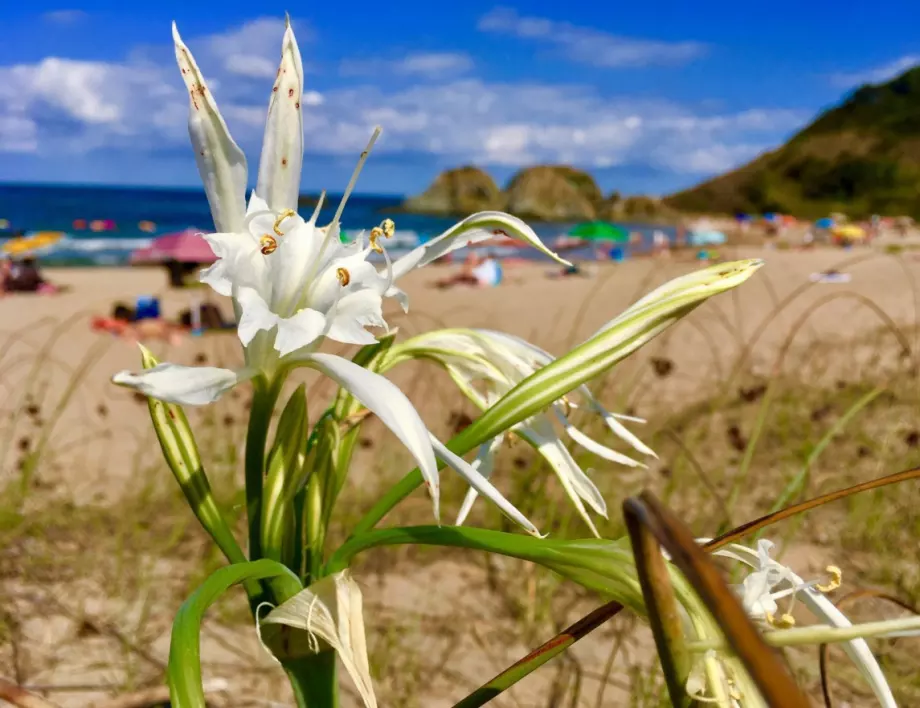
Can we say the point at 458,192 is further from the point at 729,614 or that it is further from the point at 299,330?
the point at 729,614

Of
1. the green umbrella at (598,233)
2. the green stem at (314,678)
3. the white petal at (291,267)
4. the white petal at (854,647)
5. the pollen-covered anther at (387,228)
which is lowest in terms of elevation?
the green stem at (314,678)

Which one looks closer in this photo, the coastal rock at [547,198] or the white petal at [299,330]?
the white petal at [299,330]

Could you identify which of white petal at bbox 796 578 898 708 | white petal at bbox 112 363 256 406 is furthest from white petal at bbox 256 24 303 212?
white petal at bbox 796 578 898 708

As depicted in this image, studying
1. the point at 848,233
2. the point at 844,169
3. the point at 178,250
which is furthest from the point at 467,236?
the point at 844,169

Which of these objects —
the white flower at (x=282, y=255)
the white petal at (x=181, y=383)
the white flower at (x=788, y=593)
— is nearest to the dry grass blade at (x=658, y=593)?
the white flower at (x=788, y=593)

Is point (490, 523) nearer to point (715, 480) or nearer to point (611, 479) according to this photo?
point (611, 479)

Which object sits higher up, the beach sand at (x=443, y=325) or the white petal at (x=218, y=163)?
the white petal at (x=218, y=163)

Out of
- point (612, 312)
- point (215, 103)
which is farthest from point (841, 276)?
point (215, 103)

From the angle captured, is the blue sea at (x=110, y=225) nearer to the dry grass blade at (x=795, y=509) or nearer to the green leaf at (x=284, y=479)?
the green leaf at (x=284, y=479)
